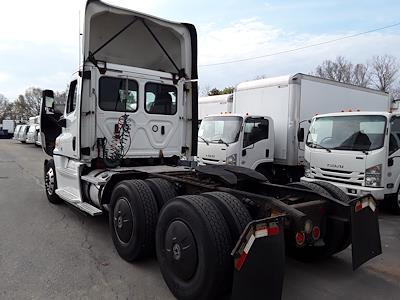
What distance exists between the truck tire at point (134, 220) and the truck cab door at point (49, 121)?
315 cm

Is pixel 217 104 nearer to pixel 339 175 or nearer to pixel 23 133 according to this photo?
pixel 339 175

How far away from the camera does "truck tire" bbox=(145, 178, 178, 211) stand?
4800 mm

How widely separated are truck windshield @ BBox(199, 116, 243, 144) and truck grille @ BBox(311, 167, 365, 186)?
2239 millimetres

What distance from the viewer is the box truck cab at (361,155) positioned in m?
7.35

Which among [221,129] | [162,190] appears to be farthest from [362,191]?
[162,190]

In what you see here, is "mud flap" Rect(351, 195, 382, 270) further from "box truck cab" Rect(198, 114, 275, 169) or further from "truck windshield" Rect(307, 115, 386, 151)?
"box truck cab" Rect(198, 114, 275, 169)

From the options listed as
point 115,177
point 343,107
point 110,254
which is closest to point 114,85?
point 115,177

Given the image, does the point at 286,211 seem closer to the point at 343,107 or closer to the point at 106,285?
the point at 106,285

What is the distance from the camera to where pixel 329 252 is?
15.1ft

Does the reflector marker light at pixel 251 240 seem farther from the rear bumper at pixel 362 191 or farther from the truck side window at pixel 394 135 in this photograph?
the truck side window at pixel 394 135

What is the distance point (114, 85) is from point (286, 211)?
4.22 m

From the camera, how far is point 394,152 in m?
7.56

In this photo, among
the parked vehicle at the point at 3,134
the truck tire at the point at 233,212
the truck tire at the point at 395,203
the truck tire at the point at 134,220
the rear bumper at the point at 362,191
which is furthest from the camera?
the parked vehicle at the point at 3,134

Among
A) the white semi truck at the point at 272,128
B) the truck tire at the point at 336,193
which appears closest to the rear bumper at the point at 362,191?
the white semi truck at the point at 272,128
